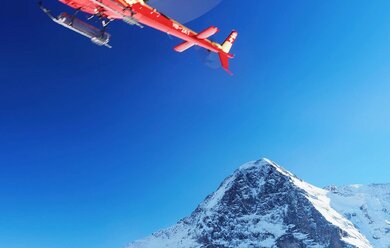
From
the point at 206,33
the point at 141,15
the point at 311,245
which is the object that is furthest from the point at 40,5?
the point at 311,245

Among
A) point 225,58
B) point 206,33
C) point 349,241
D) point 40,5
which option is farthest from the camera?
point 349,241

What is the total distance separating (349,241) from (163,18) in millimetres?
183299

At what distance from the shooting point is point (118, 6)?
104 feet

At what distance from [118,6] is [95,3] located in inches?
64.6

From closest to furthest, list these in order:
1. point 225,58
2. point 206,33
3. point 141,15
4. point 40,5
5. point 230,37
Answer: point 40,5
point 141,15
point 206,33
point 225,58
point 230,37

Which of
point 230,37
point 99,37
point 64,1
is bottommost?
point 99,37

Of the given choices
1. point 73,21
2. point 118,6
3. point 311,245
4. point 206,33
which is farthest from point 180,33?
point 311,245

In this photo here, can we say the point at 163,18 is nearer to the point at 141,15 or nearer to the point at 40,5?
the point at 141,15

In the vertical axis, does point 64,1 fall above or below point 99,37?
above

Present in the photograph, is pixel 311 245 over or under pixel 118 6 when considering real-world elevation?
over

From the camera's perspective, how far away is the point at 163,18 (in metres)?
36.3

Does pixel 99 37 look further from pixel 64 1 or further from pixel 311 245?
pixel 311 245

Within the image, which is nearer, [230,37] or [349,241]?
[230,37]

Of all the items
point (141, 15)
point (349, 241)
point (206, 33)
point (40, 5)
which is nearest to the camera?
point (40, 5)
